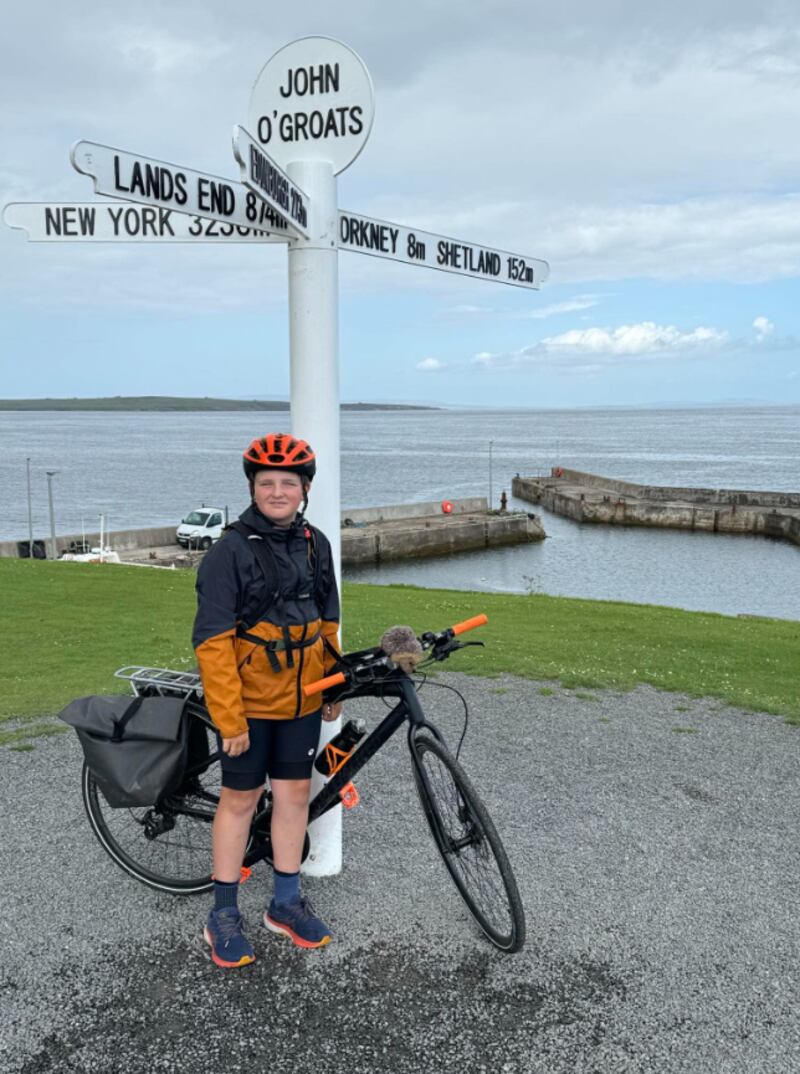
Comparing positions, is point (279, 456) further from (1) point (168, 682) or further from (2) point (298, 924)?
(2) point (298, 924)

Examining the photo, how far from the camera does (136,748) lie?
3.79 meters

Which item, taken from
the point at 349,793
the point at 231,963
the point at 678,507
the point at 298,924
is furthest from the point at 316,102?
the point at 678,507

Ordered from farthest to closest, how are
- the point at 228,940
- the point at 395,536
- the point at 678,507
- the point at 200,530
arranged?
the point at 678,507 → the point at 395,536 → the point at 200,530 → the point at 228,940

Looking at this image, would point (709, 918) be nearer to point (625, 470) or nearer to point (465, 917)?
point (465, 917)

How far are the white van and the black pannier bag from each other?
125ft

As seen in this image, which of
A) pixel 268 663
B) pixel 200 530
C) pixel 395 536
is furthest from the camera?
pixel 395 536

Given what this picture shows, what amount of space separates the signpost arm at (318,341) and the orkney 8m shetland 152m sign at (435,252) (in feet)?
0.51

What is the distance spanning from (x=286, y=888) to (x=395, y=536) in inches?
1774

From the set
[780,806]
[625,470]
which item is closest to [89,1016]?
[780,806]

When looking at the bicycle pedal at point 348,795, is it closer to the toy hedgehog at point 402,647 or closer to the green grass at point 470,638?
the toy hedgehog at point 402,647

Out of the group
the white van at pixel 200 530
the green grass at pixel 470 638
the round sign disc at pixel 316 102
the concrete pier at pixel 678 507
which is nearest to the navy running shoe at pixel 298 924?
the round sign disc at pixel 316 102

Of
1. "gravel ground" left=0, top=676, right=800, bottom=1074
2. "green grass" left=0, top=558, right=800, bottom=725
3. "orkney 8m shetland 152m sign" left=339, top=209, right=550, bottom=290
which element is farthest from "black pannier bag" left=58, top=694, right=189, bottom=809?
"green grass" left=0, top=558, right=800, bottom=725

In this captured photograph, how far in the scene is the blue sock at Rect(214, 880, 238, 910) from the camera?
12.0ft

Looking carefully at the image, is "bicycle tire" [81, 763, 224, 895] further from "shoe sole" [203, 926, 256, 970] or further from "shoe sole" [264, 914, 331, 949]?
"shoe sole" [203, 926, 256, 970]
